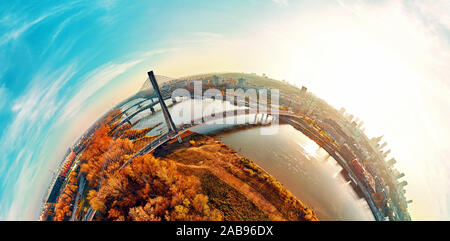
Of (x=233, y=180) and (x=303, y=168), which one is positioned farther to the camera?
(x=303, y=168)

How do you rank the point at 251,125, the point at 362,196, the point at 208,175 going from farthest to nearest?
1. the point at 251,125
2. the point at 362,196
3. the point at 208,175

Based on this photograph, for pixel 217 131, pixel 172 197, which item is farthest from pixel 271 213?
pixel 217 131

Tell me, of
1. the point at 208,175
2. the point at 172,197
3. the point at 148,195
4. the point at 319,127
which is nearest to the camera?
the point at 172,197

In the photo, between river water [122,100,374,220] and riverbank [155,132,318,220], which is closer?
riverbank [155,132,318,220]

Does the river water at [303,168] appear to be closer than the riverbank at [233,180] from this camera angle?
No

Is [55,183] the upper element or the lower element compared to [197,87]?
lower

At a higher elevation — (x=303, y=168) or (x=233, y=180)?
(x=303, y=168)

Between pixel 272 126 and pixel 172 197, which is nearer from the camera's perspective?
pixel 172 197
